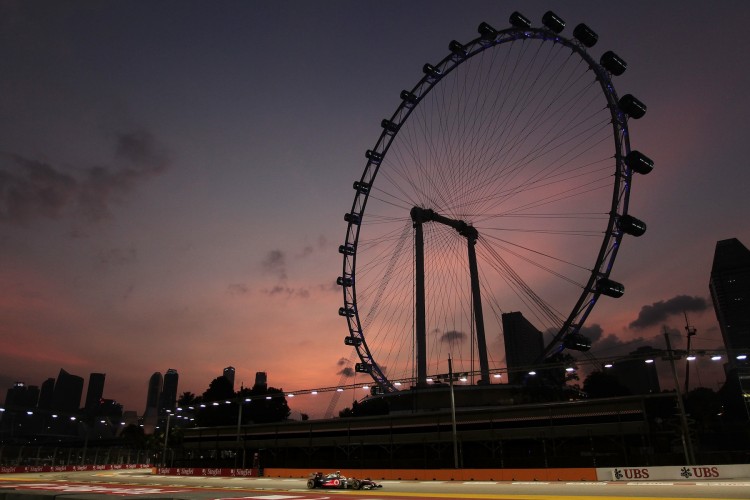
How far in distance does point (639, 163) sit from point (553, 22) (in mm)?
16584

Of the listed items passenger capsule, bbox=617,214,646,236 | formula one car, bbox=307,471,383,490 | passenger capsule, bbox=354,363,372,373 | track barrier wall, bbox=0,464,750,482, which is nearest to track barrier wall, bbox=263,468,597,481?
track barrier wall, bbox=0,464,750,482

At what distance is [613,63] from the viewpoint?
153 ft

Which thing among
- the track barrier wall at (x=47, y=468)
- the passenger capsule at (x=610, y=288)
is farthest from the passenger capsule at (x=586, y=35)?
the track barrier wall at (x=47, y=468)

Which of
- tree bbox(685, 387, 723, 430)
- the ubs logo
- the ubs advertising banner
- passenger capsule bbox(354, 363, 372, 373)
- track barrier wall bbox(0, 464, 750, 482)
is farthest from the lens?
tree bbox(685, 387, 723, 430)

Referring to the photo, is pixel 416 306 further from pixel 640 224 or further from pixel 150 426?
pixel 150 426

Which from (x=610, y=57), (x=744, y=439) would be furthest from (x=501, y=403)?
(x=744, y=439)

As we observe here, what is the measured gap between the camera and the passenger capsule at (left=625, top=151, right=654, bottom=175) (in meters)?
45.4

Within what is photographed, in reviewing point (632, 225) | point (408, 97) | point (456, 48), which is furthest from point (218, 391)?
point (632, 225)

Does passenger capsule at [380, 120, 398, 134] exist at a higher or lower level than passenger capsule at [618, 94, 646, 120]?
higher

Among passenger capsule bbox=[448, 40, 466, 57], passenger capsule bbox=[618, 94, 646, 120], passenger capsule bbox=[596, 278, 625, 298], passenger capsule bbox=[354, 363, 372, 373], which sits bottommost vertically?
passenger capsule bbox=[354, 363, 372, 373]

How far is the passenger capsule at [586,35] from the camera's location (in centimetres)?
4891

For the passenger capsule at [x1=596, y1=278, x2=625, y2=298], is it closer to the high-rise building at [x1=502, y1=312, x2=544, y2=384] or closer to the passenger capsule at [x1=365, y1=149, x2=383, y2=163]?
the passenger capsule at [x1=365, y1=149, x2=383, y2=163]

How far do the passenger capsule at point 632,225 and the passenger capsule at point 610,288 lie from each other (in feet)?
16.6

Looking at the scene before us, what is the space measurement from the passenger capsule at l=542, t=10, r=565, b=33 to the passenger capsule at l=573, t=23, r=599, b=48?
1610 mm
